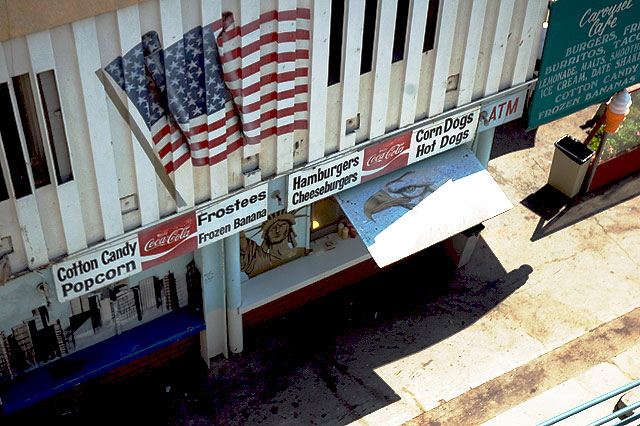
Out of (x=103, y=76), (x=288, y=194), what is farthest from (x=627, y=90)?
(x=103, y=76)

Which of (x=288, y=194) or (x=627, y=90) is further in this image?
(x=627, y=90)

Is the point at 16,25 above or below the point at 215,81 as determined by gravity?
above

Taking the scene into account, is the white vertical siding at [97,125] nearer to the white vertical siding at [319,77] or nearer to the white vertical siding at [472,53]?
the white vertical siding at [319,77]

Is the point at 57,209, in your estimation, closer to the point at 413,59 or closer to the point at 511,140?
the point at 413,59

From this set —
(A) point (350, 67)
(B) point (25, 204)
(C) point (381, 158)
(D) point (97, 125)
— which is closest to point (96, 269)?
(B) point (25, 204)

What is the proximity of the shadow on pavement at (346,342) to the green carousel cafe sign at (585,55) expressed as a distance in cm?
269

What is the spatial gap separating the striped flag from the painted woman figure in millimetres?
2053

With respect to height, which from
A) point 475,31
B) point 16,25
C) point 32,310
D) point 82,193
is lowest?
point 32,310

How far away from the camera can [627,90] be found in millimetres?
13281

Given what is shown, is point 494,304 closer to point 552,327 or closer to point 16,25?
point 552,327

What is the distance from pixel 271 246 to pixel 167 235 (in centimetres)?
237

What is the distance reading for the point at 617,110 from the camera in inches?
520

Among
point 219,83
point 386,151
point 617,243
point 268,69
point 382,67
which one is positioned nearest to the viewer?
point 219,83

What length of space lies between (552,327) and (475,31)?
4666mm
